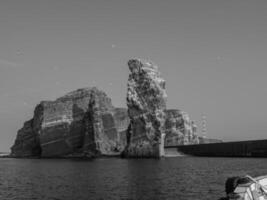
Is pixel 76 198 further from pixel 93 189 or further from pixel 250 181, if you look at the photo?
pixel 250 181

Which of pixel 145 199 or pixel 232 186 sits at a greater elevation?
pixel 232 186

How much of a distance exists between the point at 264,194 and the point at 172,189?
39550 millimetres

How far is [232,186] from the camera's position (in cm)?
2922

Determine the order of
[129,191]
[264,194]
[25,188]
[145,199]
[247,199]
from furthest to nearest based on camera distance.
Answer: [25,188]
[129,191]
[145,199]
[264,194]
[247,199]

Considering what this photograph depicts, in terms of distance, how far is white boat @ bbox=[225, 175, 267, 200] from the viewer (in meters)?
26.7

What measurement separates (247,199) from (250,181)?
2.46m

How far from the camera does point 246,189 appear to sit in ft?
90.3

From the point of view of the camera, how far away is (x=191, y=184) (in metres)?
75.6

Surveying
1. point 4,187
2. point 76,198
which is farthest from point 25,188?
point 76,198

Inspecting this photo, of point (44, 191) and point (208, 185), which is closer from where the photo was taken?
point (44, 191)

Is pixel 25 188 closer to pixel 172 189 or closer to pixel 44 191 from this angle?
pixel 44 191

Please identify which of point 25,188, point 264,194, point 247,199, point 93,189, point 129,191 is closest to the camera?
point 247,199

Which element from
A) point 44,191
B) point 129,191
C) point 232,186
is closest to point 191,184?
point 129,191

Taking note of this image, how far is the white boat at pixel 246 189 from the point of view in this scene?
87.7ft
